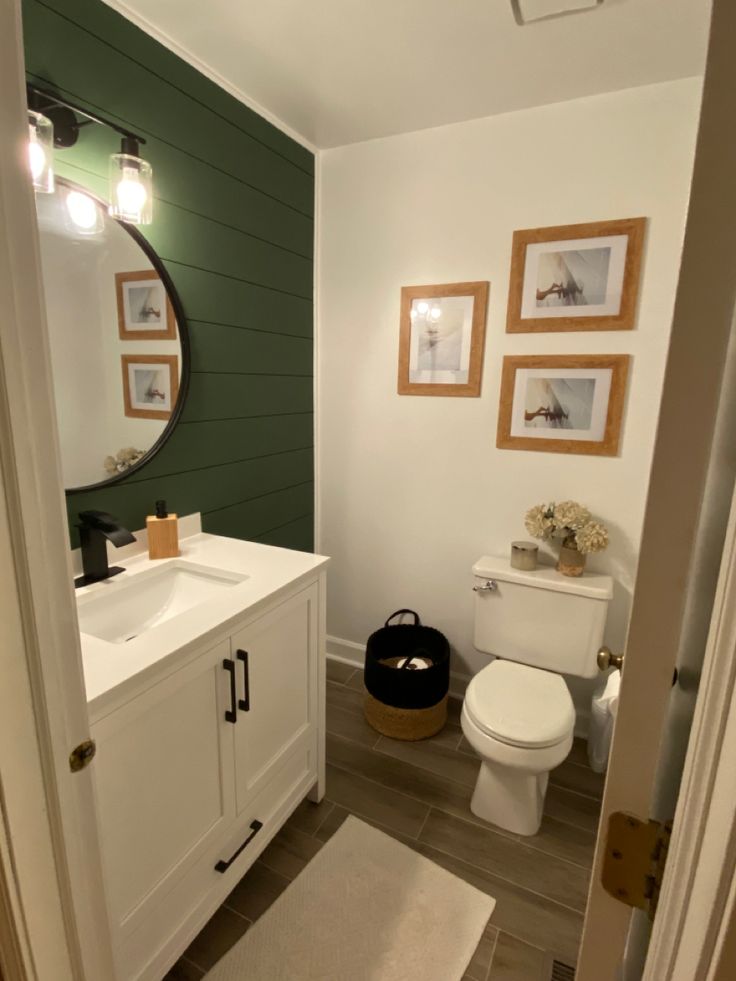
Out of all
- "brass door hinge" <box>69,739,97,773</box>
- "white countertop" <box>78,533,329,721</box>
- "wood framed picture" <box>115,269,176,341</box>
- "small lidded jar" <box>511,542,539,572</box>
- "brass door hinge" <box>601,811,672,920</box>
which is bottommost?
"small lidded jar" <box>511,542,539,572</box>

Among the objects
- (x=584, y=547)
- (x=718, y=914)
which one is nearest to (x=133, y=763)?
(x=718, y=914)

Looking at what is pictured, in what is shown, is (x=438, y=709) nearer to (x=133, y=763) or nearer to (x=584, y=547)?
(x=584, y=547)

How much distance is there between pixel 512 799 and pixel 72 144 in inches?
92.4

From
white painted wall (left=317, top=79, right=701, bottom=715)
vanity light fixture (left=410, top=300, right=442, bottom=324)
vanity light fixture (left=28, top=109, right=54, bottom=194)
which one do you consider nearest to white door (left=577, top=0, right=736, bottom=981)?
white painted wall (left=317, top=79, right=701, bottom=715)

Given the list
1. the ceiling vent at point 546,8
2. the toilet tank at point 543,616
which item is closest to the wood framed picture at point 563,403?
the toilet tank at point 543,616

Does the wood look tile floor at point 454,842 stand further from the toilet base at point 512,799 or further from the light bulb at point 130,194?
the light bulb at point 130,194

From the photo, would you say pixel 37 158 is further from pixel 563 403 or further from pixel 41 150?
pixel 563 403

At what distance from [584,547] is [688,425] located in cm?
161

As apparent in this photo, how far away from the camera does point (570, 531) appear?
1.96 m

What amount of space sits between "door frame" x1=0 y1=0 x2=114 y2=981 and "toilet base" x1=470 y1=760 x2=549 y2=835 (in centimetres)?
132

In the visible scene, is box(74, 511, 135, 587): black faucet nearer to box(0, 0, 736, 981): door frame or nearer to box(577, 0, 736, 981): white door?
box(0, 0, 736, 981): door frame

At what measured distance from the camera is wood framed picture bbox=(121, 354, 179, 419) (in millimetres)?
1593

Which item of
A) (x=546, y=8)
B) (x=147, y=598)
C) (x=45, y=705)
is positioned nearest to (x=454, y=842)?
Result: (x=147, y=598)

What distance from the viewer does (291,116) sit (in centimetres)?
198
